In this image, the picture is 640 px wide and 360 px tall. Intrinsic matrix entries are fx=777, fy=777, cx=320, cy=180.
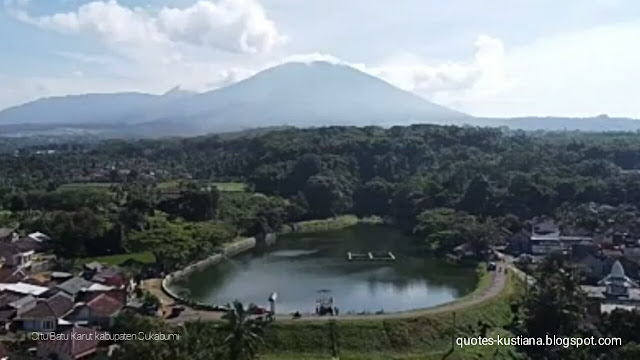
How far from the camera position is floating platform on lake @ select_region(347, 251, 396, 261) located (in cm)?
2525

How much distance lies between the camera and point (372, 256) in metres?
25.7

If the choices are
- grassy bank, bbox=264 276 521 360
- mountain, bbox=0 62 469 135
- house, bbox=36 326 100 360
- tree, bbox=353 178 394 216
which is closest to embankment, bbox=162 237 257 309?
grassy bank, bbox=264 276 521 360

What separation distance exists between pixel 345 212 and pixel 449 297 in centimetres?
1609

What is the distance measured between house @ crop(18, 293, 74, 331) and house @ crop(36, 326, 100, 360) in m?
1.67

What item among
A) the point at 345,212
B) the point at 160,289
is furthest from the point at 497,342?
the point at 345,212

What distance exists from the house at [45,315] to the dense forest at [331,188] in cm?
581

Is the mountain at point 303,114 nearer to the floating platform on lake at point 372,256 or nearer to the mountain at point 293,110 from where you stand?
the mountain at point 293,110

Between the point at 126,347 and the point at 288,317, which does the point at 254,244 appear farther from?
the point at 126,347

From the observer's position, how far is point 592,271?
2102cm

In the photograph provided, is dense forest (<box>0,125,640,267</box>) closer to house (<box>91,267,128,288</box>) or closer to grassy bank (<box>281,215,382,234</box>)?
grassy bank (<box>281,215,382,234</box>)

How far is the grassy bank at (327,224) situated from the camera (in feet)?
104

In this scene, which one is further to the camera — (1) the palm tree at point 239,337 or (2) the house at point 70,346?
(2) the house at point 70,346

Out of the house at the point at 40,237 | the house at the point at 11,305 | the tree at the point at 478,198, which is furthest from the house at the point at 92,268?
the tree at the point at 478,198

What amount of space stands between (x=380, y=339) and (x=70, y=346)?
5.80 meters
